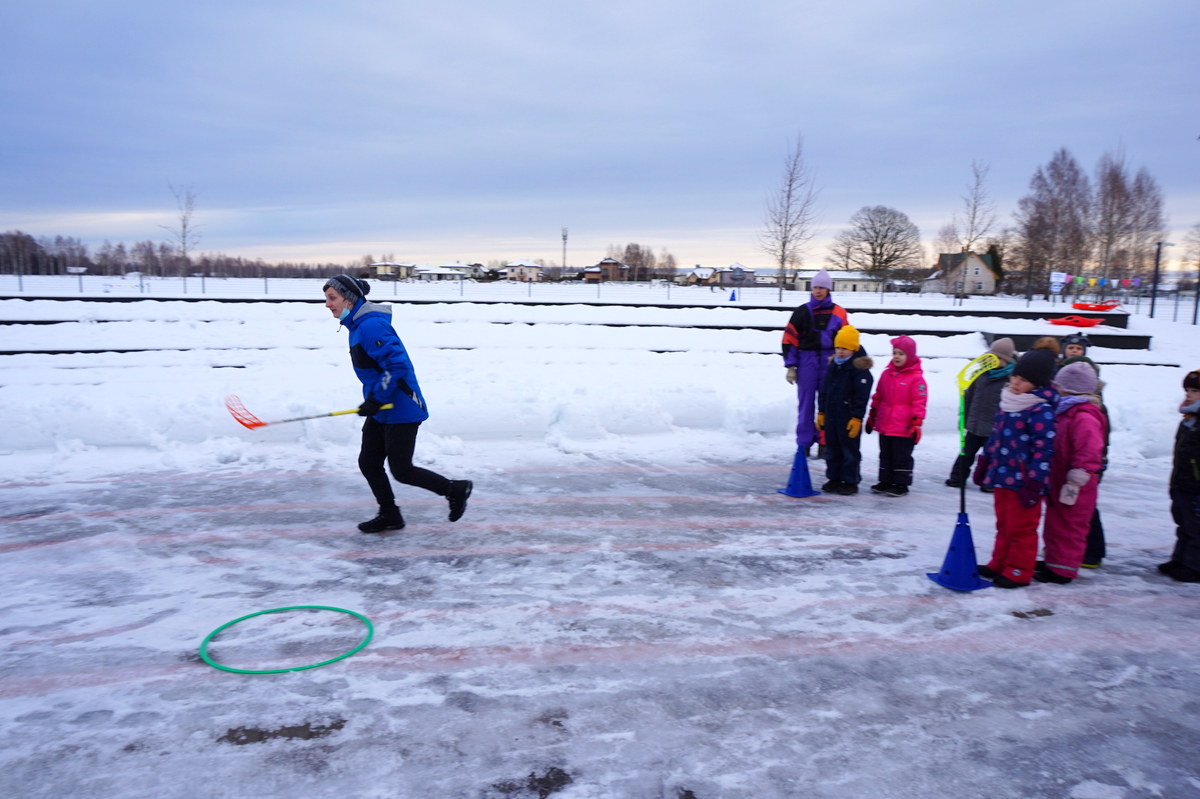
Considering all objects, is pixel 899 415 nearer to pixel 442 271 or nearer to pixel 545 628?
pixel 545 628

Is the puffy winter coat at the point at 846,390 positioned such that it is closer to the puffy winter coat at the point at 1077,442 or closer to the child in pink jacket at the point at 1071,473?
the child in pink jacket at the point at 1071,473

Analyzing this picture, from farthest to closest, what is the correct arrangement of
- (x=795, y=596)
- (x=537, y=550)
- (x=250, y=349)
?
1. (x=250, y=349)
2. (x=537, y=550)
3. (x=795, y=596)

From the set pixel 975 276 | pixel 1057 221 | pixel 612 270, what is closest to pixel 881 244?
pixel 975 276

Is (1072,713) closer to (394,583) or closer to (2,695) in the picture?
(394,583)

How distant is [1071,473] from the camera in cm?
470

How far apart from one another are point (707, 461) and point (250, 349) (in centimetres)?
1326

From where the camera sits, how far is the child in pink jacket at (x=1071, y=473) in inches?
185

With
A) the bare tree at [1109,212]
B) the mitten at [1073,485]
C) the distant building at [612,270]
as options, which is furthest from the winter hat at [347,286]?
the distant building at [612,270]

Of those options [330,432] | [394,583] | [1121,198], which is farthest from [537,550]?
[1121,198]

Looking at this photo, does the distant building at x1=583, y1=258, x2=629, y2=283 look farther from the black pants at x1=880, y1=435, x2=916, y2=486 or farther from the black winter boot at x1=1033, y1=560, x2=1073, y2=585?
the black winter boot at x1=1033, y1=560, x2=1073, y2=585

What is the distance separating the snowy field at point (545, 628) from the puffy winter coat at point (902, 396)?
0.76m

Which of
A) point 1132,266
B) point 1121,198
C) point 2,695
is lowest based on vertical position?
point 2,695

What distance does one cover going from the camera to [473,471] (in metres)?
7.82

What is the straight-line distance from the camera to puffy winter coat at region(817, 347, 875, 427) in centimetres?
712
